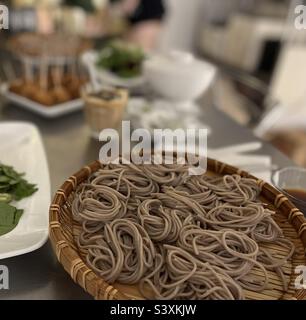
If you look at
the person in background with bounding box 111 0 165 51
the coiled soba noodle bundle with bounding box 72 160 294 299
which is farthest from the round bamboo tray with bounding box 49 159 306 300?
the person in background with bounding box 111 0 165 51

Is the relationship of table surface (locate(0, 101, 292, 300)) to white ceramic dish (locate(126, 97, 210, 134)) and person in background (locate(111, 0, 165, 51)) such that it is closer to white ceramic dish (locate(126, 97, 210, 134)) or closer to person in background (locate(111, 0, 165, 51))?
white ceramic dish (locate(126, 97, 210, 134))

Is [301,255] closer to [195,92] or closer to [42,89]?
[195,92]

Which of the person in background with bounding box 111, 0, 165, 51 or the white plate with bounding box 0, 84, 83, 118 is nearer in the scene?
the white plate with bounding box 0, 84, 83, 118

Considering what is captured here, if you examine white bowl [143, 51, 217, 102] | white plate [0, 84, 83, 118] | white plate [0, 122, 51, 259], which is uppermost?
white bowl [143, 51, 217, 102]

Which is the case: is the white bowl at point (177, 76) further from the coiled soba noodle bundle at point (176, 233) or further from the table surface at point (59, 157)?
the coiled soba noodle bundle at point (176, 233)

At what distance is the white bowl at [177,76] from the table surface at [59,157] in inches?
4.7

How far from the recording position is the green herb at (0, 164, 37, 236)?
779 mm

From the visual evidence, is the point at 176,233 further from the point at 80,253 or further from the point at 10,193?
the point at 10,193

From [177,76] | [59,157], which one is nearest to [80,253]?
[59,157]

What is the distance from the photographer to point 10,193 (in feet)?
2.89

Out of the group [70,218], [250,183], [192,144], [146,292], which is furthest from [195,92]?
[146,292]

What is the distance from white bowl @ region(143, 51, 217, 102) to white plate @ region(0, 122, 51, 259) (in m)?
0.51

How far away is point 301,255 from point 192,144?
0.58 meters

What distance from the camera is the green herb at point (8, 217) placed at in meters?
0.76
